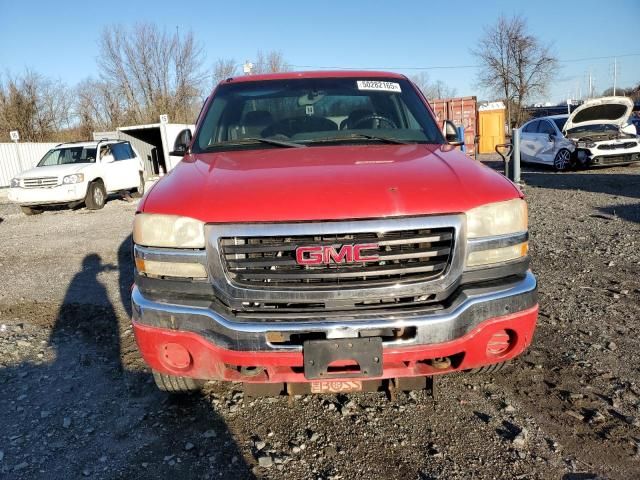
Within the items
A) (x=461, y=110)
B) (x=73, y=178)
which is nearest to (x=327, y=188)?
(x=73, y=178)

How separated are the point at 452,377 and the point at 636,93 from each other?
252ft

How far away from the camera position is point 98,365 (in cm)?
351

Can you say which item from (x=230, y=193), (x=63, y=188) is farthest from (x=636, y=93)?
(x=230, y=193)

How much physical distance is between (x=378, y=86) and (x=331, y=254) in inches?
82.1

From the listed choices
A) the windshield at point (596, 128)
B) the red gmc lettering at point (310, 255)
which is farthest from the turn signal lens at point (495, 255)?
the windshield at point (596, 128)

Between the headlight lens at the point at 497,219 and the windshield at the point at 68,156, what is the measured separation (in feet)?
44.0

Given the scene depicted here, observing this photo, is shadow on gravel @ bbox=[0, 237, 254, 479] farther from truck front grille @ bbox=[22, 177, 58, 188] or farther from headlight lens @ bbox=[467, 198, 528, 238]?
truck front grille @ bbox=[22, 177, 58, 188]

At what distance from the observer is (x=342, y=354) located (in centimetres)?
216

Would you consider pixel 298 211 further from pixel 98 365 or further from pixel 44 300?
pixel 44 300

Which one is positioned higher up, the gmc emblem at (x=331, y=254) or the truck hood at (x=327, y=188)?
the truck hood at (x=327, y=188)

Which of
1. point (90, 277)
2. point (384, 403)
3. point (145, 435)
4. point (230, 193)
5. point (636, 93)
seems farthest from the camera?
point (636, 93)

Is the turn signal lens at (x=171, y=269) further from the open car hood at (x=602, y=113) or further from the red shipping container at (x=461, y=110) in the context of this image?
the red shipping container at (x=461, y=110)

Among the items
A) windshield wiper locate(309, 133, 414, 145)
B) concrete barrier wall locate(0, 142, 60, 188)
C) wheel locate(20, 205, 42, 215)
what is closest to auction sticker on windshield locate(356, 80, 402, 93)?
windshield wiper locate(309, 133, 414, 145)

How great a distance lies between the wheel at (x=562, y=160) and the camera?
45.5ft
